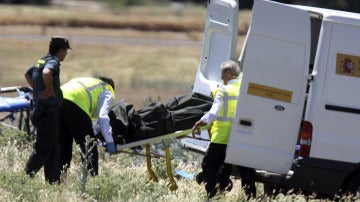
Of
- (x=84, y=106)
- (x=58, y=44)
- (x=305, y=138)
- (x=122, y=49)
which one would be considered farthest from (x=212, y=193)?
(x=122, y=49)

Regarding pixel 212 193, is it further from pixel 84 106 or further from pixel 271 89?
pixel 84 106

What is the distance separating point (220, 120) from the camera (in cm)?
1021

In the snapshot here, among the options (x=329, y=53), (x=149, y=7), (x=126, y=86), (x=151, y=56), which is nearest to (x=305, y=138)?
(x=329, y=53)

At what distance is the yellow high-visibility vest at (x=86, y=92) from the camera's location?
10820 millimetres

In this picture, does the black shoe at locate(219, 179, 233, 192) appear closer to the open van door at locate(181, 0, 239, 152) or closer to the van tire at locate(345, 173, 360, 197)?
the open van door at locate(181, 0, 239, 152)

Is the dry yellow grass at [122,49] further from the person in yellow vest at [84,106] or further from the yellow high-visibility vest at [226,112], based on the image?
the yellow high-visibility vest at [226,112]

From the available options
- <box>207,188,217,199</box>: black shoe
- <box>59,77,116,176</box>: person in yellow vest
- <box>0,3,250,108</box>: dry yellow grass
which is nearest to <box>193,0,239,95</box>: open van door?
<box>59,77,116,176</box>: person in yellow vest

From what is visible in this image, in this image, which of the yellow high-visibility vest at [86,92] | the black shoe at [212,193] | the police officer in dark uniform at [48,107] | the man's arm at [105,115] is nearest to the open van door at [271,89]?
the black shoe at [212,193]

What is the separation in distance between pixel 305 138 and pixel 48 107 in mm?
2567

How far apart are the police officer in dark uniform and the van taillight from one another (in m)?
2.43

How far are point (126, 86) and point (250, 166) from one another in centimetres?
2010

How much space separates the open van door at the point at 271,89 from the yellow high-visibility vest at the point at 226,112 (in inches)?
4.5

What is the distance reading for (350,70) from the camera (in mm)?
10117

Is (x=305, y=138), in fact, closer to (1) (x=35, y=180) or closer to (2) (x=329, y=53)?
(2) (x=329, y=53)
